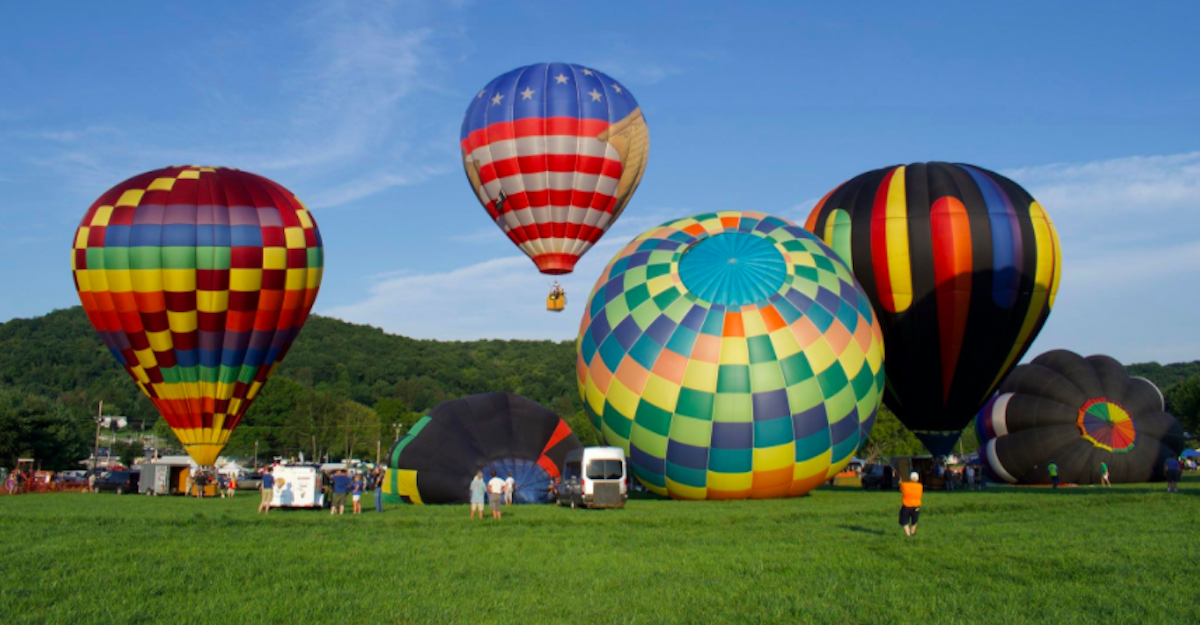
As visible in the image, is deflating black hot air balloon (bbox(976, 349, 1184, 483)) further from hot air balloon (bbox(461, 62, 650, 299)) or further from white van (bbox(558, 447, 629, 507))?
white van (bbox(558, 447, 629, 507))

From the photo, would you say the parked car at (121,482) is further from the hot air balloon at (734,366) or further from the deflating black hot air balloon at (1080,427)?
the deflating black hot air balloon at (1080,427)

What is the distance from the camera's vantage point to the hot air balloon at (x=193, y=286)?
2612cm

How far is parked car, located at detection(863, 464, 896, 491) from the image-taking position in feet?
96.2

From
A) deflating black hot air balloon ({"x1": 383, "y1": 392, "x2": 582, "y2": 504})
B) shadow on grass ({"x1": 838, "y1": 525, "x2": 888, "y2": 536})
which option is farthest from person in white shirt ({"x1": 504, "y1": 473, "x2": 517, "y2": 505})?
shadow on grass ({"x1": 838, "y1": 525, "x2": 888, "y2": 536})

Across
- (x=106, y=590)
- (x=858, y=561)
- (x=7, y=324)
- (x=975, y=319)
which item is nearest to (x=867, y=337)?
(x=975, y=319)

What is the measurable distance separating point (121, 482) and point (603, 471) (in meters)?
23.8

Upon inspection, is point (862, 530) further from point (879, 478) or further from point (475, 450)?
point (879, 478)

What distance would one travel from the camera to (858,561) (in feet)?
34.6

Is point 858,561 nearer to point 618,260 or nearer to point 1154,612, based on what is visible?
point 1154,612

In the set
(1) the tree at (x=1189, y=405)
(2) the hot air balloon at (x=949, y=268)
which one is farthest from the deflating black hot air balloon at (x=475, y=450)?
(1) the tree at (x=1189, y=405)

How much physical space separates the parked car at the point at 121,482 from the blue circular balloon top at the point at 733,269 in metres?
24.8

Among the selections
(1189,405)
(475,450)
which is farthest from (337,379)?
(475,450)

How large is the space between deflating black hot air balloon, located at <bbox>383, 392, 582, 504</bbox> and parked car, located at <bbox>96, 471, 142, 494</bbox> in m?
16.1

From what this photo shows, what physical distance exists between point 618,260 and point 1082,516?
429 inches
